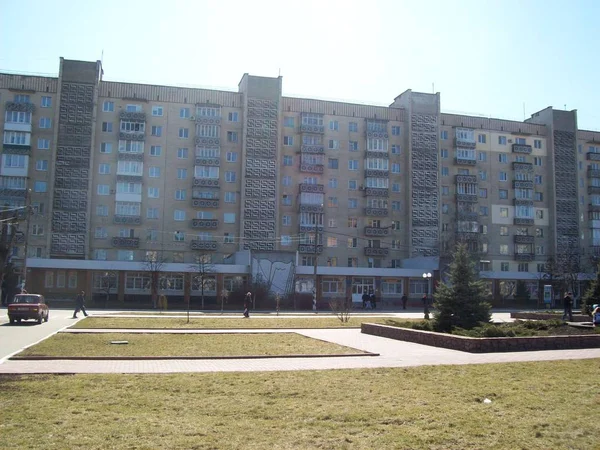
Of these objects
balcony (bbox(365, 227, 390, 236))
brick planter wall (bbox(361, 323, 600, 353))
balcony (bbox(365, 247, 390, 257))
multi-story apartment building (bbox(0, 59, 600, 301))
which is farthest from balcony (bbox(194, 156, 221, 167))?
brick planter wall (bbox(361, 323, 600, 353))

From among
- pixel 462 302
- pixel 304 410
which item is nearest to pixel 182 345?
pixel 462 302

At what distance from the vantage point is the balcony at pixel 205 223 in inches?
2552

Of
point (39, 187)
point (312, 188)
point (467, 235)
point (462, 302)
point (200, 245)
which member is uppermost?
point (312, 188)

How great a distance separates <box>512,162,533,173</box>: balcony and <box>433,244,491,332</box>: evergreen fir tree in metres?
61.1

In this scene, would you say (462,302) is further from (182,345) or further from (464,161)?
(464,161)

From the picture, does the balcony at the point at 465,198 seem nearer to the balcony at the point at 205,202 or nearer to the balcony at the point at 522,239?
the balcony at the point at 522,239

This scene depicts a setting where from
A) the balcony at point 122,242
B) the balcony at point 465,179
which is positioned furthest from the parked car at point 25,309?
the balcony at point 465,179

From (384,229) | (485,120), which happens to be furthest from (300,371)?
(485,120)

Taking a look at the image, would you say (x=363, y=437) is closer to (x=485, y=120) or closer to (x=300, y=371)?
(x=300, y=371)

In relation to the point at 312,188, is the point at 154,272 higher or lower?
lower

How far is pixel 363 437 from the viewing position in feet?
23.1

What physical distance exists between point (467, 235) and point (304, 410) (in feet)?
222

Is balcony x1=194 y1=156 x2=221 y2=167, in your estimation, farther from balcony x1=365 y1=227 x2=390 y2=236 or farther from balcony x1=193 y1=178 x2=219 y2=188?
balcony x1=365 y1=227 x2=390 y2=236

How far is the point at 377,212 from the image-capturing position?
2783 inches
